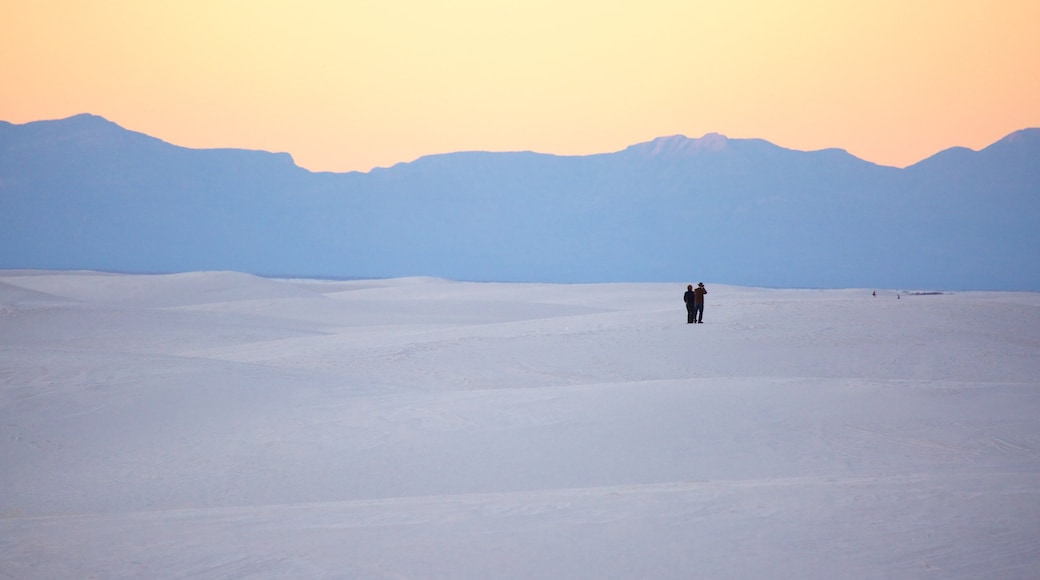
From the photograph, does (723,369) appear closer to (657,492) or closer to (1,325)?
(657,492)

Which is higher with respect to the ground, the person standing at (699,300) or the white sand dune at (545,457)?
the person standing at (699,300)

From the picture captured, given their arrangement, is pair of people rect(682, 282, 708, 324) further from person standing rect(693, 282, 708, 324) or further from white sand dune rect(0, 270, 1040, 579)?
white sand dune rect(0, 270, 1040, 579)

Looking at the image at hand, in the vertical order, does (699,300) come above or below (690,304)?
above

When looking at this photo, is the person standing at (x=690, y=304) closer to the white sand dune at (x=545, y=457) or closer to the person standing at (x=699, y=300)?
the person standing at (x=699, y=300)

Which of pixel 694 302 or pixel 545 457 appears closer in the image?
pixel 545 457

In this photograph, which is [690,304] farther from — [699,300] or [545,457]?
[545,457]

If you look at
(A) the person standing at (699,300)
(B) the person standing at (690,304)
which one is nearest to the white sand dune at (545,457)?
(B) the person standing at (690,304)

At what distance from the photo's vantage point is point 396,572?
19.2 ft

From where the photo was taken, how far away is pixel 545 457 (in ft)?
34.6

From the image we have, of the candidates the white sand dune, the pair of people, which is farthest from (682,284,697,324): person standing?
the white sand dune

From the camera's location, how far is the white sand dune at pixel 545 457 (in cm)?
609

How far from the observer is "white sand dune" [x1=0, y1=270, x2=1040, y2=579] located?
20.0 ft

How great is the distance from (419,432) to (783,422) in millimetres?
4614

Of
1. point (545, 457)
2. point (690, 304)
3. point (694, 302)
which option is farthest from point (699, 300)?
point (545, 457)
